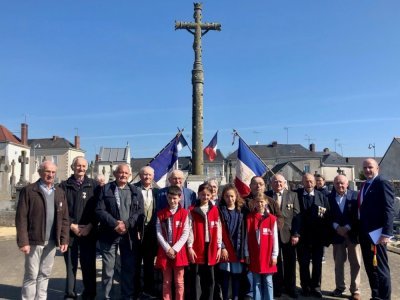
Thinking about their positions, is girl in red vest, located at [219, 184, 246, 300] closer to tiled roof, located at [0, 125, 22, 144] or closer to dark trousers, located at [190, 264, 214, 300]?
dark trousers, located at [190, 264, 214, 300]

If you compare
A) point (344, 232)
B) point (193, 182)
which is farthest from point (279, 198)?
point (193, 182)

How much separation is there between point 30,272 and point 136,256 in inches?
60.7

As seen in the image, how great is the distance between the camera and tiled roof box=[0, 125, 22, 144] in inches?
2023

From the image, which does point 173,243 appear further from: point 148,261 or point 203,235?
point 148,261

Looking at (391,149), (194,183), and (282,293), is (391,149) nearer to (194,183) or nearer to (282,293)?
(194,183)

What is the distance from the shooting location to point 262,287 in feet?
18.1

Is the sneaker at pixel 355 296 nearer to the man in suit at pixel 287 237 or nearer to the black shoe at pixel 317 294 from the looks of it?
the black shoe at pixel 317 294

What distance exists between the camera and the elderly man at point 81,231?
5.98 meters

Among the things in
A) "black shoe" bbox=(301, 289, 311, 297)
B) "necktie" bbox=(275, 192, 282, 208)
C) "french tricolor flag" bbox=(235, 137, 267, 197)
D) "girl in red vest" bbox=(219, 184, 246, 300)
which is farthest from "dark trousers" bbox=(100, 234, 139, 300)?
"french tricolor flag" bbox=(235, 137, 267, 197)

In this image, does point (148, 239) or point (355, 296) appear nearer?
point (355, 296)

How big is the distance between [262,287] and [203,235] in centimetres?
109

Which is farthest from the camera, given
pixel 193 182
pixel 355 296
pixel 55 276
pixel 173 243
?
pixel 193 182

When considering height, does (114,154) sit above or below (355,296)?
above

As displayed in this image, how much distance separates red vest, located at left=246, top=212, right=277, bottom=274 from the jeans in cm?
279
